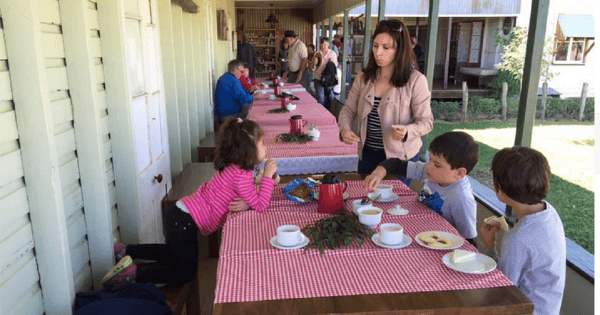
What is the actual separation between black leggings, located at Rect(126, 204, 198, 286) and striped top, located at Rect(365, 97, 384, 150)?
1.18 metres

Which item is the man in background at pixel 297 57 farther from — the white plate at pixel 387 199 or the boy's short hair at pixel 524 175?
the boy's short hair at pixel 524 175

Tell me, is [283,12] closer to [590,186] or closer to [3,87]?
[590,186]

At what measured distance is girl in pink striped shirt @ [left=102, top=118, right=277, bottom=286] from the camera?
2018 mm

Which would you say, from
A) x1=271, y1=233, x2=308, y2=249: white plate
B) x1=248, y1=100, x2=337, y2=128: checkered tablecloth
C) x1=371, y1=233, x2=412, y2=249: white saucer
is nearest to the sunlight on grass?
x1=248, y1=100, x2=337, y2=128: checkered tablecloth

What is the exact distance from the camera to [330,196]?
1.91m

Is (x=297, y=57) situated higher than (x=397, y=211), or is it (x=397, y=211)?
(x=297, y=57)

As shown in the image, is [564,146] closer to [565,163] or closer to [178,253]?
[565,163]

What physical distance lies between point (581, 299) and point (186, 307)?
77.5 inches

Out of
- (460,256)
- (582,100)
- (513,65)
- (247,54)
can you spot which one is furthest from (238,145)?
(513,65)

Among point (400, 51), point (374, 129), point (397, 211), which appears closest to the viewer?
point (397, 211)

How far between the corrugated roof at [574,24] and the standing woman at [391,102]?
6.53 metres

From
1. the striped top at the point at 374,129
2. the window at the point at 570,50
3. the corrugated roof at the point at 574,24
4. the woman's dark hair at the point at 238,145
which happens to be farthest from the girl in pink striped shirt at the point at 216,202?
the window at the point at 570,50

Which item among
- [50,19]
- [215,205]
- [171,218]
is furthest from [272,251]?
[50,19]

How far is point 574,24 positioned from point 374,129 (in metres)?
6.90
